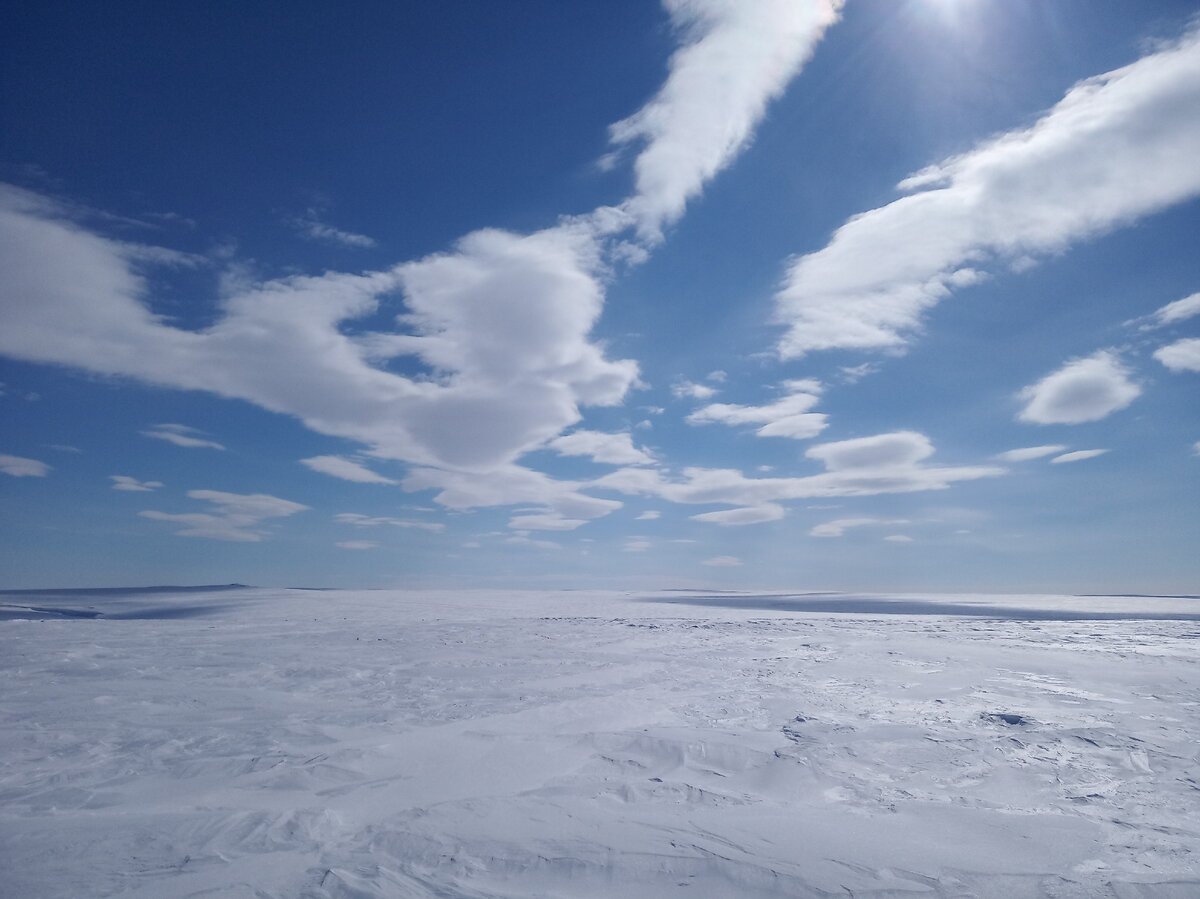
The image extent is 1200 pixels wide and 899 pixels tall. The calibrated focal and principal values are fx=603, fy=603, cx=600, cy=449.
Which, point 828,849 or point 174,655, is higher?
point 174,655

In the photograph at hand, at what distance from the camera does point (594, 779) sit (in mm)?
4762

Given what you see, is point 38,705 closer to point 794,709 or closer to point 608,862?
point 608,862

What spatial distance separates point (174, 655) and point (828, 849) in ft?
36.7

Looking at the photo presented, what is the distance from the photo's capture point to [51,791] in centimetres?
441

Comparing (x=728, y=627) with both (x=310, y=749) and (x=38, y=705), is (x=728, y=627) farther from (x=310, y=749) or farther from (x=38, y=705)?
(x=38, y=705)

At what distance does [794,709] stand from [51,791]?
675cm

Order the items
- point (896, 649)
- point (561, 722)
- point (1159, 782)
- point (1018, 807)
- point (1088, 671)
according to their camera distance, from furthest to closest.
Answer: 1. point (896, 649)
2. point (1088, 671)
3. point (561, 722)
4. point (1159, 782)
5. point (1018, 807)

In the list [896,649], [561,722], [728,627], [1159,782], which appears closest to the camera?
[1159,782]

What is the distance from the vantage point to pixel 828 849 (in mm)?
3621

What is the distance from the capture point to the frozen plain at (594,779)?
11.0 feet

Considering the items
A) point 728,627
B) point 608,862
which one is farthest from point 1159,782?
point 728,627

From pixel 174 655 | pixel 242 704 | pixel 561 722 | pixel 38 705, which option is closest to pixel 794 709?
pixel 561 722

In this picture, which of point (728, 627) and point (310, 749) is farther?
point (728, 627)

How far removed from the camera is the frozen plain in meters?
3.34
